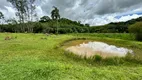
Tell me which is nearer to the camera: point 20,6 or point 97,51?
point 97,51

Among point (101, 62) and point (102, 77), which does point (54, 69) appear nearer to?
point (102, 77)

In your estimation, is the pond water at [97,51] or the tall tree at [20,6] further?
the tall tree at [20,6]

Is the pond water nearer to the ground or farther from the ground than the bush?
nearer to the ground

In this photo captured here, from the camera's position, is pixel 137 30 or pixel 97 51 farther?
pixel 137 30

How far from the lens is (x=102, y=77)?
6.95m

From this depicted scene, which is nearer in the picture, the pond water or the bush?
the pond water

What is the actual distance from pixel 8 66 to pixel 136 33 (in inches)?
1181

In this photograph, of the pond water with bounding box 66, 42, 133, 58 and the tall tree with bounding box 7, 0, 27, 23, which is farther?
the tall tree with bounding box 7, 0, 27, 23

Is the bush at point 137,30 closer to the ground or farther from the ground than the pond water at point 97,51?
farther from the ground

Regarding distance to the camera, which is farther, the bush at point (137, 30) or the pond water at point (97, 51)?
the bush at point (137, 30)

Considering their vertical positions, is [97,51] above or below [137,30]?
below

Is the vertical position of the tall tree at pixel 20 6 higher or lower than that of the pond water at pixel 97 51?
higher

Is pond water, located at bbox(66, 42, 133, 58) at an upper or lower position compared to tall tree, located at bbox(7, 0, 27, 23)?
lower

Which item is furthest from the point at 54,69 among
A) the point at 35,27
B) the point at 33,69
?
the point at 35,27
